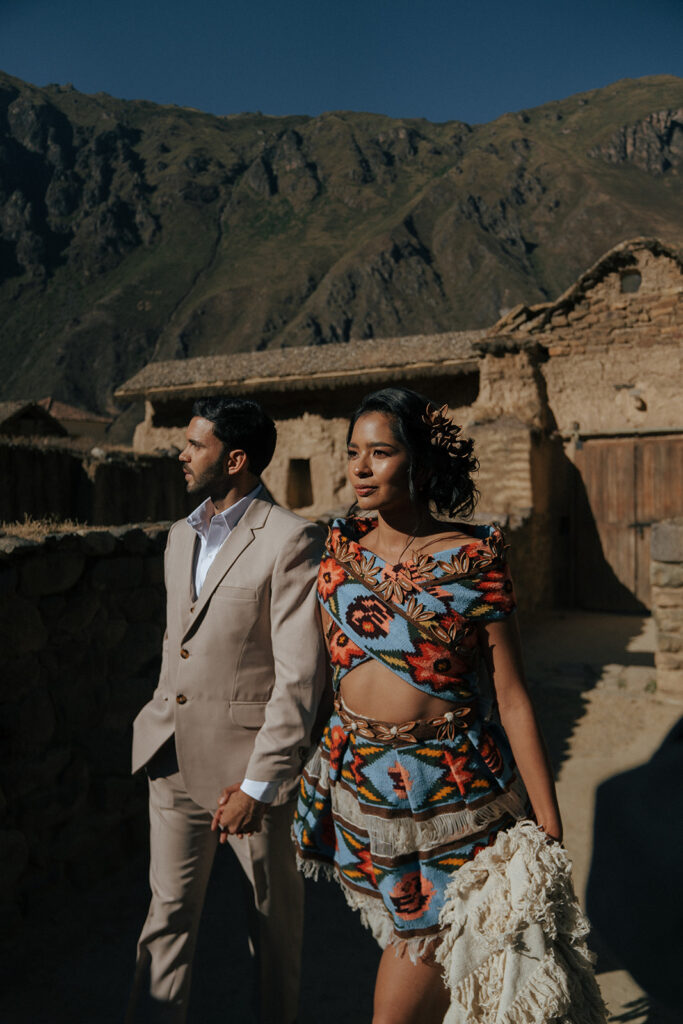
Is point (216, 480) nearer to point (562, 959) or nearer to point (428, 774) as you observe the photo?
point (428, 774)

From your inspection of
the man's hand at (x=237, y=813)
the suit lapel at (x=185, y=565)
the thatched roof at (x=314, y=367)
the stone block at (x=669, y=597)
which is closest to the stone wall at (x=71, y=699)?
the suit lapel at (x=185, y=565)

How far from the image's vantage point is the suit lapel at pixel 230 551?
6.61 ft

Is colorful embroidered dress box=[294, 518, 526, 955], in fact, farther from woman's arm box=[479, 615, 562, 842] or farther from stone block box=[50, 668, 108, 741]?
stone block box=[50, 668, 108, 741]

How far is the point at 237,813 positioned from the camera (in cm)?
186

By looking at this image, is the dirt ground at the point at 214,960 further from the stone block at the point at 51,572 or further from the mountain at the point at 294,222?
the mountain at the point at 294,222

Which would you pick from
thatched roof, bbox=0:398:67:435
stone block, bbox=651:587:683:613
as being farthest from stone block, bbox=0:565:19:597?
thatched roof, bbox=0:398:67:435

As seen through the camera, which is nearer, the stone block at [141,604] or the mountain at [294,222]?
the stone block at [141,604]

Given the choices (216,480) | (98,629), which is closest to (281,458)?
(98,629)

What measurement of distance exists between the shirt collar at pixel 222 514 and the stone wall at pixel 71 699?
94 cm

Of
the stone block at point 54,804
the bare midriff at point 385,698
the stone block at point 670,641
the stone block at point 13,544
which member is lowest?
the stone block at point 670,641

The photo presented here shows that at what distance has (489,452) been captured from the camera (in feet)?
32.0

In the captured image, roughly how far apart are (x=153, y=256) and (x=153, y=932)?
75.5m

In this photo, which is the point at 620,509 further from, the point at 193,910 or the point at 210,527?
the point at 193,910

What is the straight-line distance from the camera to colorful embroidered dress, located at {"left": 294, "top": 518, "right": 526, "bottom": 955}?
164cm
